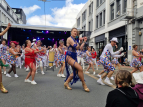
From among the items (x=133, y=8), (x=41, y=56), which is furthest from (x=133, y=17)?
(x=41, y=56)

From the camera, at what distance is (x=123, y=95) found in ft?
5.79

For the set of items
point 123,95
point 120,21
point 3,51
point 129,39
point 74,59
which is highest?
point 120,21

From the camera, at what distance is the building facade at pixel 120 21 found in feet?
47.2

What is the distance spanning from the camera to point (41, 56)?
9.43 meters

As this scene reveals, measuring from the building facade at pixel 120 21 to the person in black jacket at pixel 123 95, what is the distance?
13.3m

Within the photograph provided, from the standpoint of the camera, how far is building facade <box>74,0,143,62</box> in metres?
14.4

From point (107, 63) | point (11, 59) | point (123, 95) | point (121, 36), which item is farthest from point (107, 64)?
point (121, 36)

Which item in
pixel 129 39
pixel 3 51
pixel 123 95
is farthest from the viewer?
pixel 129 39

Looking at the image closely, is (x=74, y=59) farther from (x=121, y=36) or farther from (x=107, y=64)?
(x=121, y=36)

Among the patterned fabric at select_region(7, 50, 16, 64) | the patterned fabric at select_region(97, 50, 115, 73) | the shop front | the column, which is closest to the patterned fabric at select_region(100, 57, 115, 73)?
the patterned fabric at select_region(97, 50, 115, 73)

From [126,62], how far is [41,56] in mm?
9362

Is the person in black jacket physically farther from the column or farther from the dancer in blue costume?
the column

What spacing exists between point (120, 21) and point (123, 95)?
16802 mm

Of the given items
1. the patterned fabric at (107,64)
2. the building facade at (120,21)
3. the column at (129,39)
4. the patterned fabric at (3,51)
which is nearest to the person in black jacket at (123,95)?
the patterned fabric at (107,64)
